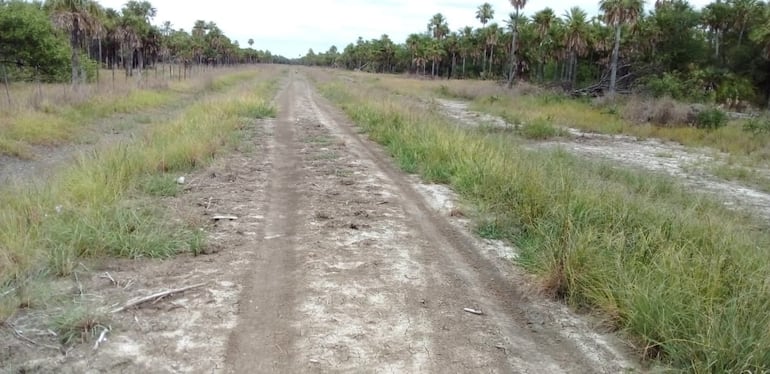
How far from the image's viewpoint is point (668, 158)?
17875mm

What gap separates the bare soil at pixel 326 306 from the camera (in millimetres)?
3885

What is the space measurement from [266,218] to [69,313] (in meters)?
3.37

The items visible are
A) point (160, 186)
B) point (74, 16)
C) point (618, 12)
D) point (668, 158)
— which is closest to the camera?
point (160, 186)

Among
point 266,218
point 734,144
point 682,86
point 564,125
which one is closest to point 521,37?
point 682,86

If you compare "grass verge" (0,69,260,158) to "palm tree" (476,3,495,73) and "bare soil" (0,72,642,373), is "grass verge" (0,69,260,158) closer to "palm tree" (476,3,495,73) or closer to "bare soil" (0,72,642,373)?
"bare soil" (0,72,642,373)

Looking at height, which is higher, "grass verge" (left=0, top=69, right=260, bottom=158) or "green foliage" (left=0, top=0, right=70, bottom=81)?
"green foliage" (left=0, top=0, right=70, bottom=81)

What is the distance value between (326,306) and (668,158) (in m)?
16.5

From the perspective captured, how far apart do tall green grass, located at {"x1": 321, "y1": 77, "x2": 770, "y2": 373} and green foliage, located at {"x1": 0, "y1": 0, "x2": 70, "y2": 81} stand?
27.8m

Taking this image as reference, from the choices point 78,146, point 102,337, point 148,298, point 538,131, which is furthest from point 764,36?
point 102,337

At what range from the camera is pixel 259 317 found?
448cm

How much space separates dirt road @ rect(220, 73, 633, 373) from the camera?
397 centimetres

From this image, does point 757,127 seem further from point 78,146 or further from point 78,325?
point 78,325

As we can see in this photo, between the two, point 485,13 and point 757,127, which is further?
point 485,13

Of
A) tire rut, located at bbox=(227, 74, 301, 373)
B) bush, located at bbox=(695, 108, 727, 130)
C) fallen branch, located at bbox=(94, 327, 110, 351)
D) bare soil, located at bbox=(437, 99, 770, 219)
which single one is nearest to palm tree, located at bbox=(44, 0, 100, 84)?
bare soil, located at bbox=(437, 99, 770, 219)
